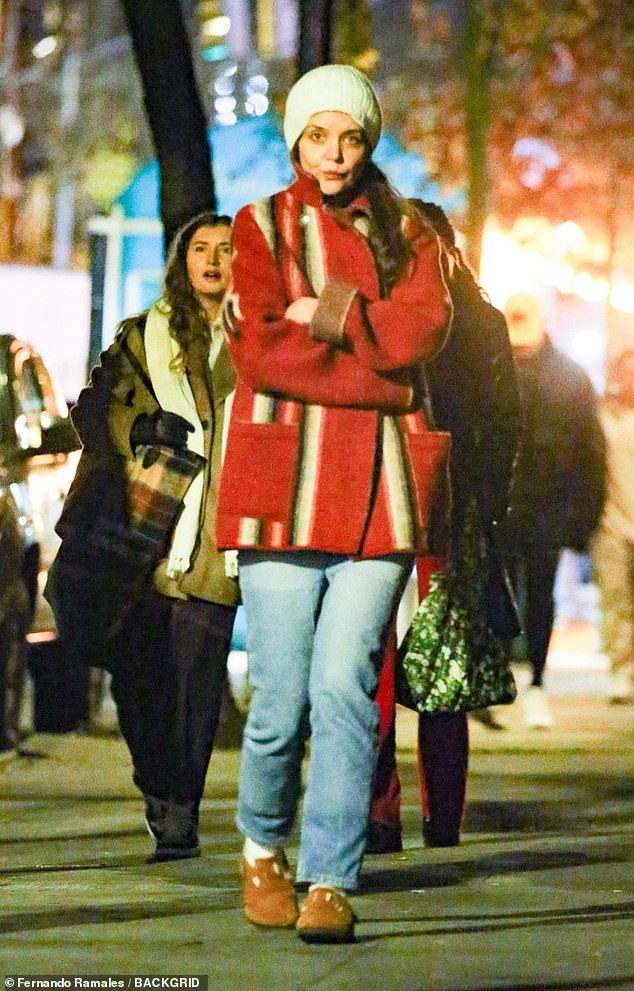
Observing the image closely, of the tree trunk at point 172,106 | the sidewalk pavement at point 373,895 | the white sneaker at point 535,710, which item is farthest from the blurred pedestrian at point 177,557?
the white sneaker at point 535,710

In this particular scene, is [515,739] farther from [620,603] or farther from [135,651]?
[135,651]

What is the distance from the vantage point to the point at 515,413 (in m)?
7.01

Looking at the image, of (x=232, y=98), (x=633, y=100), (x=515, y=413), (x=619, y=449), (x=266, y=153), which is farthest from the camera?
(x=633, y=100)

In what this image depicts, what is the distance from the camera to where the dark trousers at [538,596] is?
37.8 ft

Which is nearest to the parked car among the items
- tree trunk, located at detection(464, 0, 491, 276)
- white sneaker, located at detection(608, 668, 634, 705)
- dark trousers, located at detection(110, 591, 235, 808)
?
dark trousers, located at detection(110, 591, 235, 808)

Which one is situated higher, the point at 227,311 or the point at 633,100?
the point at 633,100

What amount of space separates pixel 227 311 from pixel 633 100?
81.2 ft

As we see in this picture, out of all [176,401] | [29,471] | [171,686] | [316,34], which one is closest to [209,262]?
[176,401]

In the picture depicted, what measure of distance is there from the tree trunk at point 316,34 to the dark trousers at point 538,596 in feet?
7.95

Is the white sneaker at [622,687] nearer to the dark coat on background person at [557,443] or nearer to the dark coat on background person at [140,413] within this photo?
the dark coat on background person at [557,443]

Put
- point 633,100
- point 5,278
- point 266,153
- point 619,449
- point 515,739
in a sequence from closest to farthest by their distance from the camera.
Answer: point 515,739 → point 619,449 → point 266,153 → point 5,278 → point 633,100

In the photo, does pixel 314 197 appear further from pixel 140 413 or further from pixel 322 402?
pixel 140 413

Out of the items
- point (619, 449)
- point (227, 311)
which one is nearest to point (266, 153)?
point (619, 449)

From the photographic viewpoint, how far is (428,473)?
5.50 m
